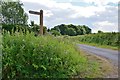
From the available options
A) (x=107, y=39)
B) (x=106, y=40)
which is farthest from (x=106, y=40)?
(x=107, y=39)

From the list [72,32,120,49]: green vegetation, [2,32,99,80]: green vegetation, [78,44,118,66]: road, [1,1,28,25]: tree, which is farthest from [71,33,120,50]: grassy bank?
[2,32,99,80]: green vegetation

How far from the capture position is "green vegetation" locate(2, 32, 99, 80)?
7.89 meters

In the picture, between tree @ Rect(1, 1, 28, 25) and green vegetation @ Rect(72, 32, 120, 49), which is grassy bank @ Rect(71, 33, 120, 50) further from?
tree @ Rect(1, 1, 28, 25)

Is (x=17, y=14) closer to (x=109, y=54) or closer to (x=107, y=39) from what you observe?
(x=107, y=39)

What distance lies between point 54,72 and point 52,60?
307mm

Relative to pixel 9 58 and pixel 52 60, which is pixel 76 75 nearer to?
pixel 52 60

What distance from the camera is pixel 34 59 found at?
8.01 m

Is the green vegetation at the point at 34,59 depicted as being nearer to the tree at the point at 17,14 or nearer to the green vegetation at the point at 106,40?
the green vegetation at the point at 106,40

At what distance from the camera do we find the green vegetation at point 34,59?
7895 mm

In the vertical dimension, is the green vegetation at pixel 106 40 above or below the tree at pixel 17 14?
below

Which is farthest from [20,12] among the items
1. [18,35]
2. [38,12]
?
[18,35]

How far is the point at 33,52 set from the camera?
8.00 metres

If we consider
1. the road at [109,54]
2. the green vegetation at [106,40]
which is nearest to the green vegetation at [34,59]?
the road at [109,54]

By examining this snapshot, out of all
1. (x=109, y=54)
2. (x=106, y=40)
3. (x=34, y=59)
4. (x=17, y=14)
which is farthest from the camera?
(x=17, y=14)
